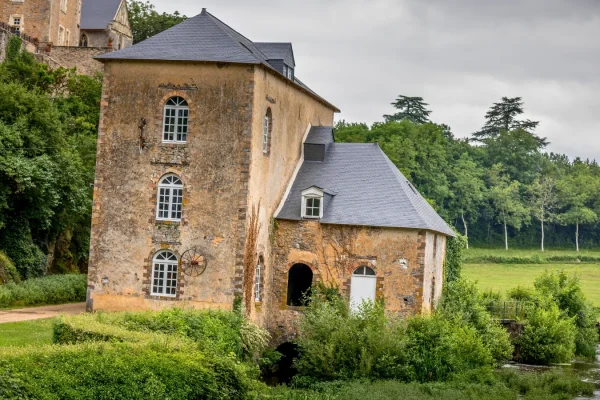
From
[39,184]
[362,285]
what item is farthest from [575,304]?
[39,184]

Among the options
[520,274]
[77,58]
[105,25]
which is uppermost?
[105,25]

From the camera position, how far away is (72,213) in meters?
42.7

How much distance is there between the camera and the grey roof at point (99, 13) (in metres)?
73.9

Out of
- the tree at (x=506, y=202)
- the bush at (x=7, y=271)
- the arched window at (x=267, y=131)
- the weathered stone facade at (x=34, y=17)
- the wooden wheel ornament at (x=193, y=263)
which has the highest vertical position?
the weathered stone facade at (x=34, y=17)

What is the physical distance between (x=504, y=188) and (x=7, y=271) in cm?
6123

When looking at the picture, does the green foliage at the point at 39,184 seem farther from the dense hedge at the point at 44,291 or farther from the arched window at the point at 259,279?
the arched window at the point at 259,279

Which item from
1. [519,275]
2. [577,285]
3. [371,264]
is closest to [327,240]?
[371,264]

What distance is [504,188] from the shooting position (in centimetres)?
9256

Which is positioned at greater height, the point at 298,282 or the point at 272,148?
the point at 272,148

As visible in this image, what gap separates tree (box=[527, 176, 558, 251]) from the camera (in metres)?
92.2

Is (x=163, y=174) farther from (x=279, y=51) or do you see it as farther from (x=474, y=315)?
(x=474, y=315)

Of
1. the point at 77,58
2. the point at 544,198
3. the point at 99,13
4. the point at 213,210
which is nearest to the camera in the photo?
the point at 213,210

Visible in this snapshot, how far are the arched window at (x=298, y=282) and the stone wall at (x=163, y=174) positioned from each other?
4183 mm

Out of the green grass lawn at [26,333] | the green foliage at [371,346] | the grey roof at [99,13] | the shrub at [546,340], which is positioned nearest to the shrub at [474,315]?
the shrub at [546,340]
